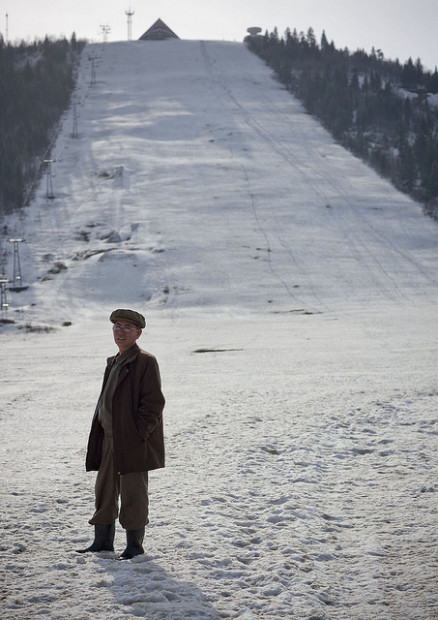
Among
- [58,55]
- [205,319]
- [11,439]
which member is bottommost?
[205,319]

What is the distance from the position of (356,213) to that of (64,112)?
30205 mm

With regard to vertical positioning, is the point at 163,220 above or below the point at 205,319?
above

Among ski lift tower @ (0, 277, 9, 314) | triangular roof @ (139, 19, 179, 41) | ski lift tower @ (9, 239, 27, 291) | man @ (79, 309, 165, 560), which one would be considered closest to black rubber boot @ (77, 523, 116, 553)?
man @ (79, 309, 165, 560)

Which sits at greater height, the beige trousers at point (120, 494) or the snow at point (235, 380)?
the beige trousers at point (120, 494)

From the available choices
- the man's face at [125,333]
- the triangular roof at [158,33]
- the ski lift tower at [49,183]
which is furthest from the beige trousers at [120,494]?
the triangular roof at [158,33]

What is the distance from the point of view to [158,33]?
92000mm

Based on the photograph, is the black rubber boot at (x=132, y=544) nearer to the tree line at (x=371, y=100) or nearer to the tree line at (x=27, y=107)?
the tree line at (x=27, y=107)

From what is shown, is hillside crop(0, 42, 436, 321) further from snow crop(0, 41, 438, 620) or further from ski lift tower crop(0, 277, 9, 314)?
ski lift tower crop(0, 277, 9, 314)

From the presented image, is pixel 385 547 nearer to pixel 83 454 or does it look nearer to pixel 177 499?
pixel 177 499

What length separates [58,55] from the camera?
234ft

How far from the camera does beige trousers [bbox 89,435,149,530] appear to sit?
503 cm

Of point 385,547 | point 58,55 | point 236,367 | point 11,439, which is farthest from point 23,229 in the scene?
point 58,55

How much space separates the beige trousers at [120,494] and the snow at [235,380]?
1.05 ft

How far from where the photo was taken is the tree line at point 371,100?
43281mm
